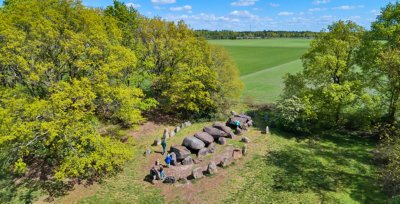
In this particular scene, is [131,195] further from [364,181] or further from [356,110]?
[356,110]

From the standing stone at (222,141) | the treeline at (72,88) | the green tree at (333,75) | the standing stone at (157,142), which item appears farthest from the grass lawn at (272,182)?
the green tree at (333,75)

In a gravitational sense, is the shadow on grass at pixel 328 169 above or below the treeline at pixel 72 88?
below

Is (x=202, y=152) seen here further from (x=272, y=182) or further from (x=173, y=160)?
(x=272, y=182)

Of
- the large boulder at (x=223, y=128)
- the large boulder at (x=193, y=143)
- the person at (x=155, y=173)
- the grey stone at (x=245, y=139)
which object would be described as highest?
the large boulder at (x=223, y=128)

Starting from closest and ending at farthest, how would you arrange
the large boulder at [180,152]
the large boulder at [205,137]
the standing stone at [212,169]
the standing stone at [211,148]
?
the standing stone at [212,169], the large boulder at [180,152], the standing stone at [211,148], the large boulder at [205,137]

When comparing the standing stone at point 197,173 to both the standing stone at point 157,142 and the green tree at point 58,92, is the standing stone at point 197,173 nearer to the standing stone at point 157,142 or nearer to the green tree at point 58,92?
the green tree at point 58,92

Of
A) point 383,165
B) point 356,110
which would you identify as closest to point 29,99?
point 383,165

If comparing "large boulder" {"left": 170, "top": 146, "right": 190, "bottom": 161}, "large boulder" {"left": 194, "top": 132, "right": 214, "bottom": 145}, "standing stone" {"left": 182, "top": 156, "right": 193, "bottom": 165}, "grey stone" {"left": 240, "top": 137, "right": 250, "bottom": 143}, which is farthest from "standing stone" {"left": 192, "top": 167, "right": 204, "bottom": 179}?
"grey stone" {"left": 240, "top": 137, "right": 250, "bottom": 143}

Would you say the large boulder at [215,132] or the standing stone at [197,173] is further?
the large boulder at [215,132]
